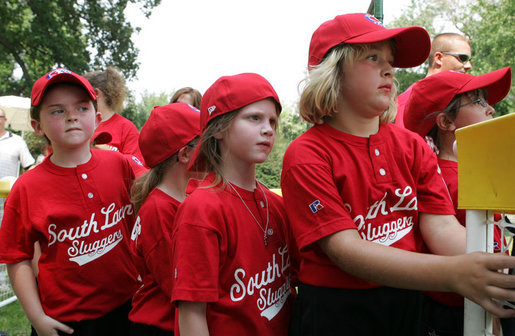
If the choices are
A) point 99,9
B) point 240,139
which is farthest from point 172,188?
point 99,9

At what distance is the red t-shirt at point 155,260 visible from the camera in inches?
84.7

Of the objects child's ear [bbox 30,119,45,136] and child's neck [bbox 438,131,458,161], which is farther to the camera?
child's ear [bbox 30,119,45,136]

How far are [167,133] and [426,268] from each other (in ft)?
5.95

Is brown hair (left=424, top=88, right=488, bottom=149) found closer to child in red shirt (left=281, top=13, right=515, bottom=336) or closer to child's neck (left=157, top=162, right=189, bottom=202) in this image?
child in red shirt (left=281, top=13, right=515, bottom=336)

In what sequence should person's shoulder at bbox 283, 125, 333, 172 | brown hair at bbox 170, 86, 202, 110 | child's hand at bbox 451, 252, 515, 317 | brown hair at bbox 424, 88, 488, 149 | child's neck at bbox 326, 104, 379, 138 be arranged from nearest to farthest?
1. child's hand at bbox 451, 252, 515, 317
2. person's shoulder at bbox 283, 125, 333, 172
3. child's neck at bbox 326, 104, 379, 138
4. brown hair at bbox 424, 88, 488, 149
5. brown hair at bbox 170, 86, 202, 110

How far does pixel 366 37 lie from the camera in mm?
1713

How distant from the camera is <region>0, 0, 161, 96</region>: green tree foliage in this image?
2120cm

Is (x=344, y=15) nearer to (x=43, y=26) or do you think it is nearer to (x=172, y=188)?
(x=172, y=188)

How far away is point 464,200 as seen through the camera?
118 centimetres

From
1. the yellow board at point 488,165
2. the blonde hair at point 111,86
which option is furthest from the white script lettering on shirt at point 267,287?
the blonde hair at point 111,86

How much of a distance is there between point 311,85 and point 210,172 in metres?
0.64

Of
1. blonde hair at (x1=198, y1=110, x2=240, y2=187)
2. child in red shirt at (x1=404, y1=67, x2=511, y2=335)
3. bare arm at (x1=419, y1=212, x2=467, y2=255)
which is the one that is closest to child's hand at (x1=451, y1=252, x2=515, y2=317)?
bare arm at (x1=419, y1=212, x2=467, y2=255)

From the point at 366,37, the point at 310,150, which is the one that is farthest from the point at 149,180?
the point at 366,37

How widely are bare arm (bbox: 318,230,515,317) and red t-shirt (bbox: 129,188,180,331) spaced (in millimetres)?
922
